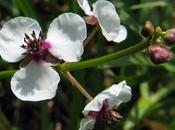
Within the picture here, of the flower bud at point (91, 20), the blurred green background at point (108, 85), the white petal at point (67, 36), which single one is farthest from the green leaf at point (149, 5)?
the white petal at point (67, 36)

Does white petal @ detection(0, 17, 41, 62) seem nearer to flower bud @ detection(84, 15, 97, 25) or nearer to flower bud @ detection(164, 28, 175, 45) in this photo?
flower bud @ detection(84, 15, 97, 25)

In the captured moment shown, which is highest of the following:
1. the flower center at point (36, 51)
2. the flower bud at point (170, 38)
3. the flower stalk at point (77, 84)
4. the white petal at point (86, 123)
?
the flower center at point (36, 51)

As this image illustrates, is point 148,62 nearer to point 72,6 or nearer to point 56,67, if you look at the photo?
point 72,6

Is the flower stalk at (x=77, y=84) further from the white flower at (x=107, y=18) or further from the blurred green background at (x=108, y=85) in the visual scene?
the blurred green background at (x=108, y=85)

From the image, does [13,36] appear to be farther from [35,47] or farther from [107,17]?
[107,17]

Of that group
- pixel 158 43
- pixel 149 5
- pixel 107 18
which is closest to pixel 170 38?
pixel 158 43

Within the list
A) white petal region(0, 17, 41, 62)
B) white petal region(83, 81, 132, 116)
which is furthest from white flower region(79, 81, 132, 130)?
white petal region(0, 17, 41, 62)

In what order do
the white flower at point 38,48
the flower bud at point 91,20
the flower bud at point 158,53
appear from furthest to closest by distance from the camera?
the flower bud at point 91,20
the white flower at point 38,48
the flower bud at point 158,53

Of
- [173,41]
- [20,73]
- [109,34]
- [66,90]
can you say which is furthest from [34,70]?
[66,90]
